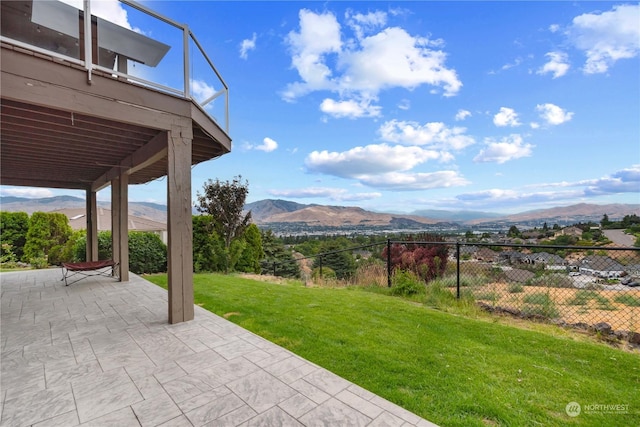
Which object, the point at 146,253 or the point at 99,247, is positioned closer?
the point at 146,253

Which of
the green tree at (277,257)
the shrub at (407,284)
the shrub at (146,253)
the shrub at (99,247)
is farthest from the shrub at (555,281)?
the shrub at (99,247)

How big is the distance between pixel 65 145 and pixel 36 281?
4522 millimetres

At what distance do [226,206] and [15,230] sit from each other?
24.4 ft

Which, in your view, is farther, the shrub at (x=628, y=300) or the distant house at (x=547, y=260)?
the distant house at (x=547, y=260)

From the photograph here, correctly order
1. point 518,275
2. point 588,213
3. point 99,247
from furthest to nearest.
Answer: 1. point 588,213
2. point 99,247
3. point 518,275

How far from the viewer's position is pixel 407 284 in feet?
19.3

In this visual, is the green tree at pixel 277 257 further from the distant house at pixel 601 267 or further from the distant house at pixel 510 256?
the distant house at pixel 601 267

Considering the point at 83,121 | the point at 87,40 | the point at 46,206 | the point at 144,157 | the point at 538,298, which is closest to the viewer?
the point at 87,40

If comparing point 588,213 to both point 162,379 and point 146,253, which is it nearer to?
point 162,379

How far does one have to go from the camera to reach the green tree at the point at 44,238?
10266mm

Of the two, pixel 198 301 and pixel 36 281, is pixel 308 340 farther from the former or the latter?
pixel 36 281

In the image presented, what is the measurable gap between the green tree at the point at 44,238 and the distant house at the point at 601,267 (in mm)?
14558

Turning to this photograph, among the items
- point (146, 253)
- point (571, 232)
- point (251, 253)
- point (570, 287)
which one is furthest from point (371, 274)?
point (146, 253)

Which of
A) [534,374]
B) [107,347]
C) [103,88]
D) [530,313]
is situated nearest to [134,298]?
[107,347]
